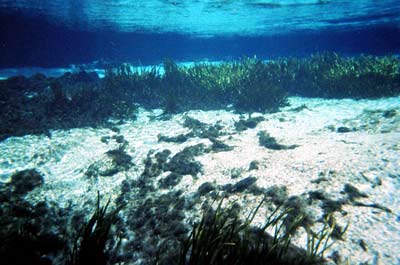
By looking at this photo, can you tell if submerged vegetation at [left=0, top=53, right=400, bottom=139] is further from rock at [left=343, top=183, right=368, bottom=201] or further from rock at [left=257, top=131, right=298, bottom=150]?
rock at [left=343, top=183, right=368, bottom=201]

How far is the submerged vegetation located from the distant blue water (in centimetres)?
757

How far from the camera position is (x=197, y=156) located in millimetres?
7473

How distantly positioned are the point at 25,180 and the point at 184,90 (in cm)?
1023

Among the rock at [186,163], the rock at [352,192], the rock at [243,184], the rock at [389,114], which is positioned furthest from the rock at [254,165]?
the rock at [389,114]

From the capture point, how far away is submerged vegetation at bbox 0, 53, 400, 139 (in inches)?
429

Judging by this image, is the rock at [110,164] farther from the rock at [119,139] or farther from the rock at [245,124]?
the rock at [245,124]

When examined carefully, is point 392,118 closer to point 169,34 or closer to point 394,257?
point 394,257

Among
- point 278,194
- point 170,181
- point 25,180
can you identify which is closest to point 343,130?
point 278,194

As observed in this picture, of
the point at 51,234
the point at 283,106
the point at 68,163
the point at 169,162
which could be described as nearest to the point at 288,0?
the point at 283,106

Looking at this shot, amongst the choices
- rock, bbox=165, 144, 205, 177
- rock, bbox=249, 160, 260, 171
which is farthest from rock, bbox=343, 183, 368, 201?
rock, bbox=165, 144, 205, 177

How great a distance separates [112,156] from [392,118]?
1062cm

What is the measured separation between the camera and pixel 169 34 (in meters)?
32.0

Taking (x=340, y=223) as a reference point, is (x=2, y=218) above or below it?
below

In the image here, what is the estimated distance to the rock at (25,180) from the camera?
19.5ft
